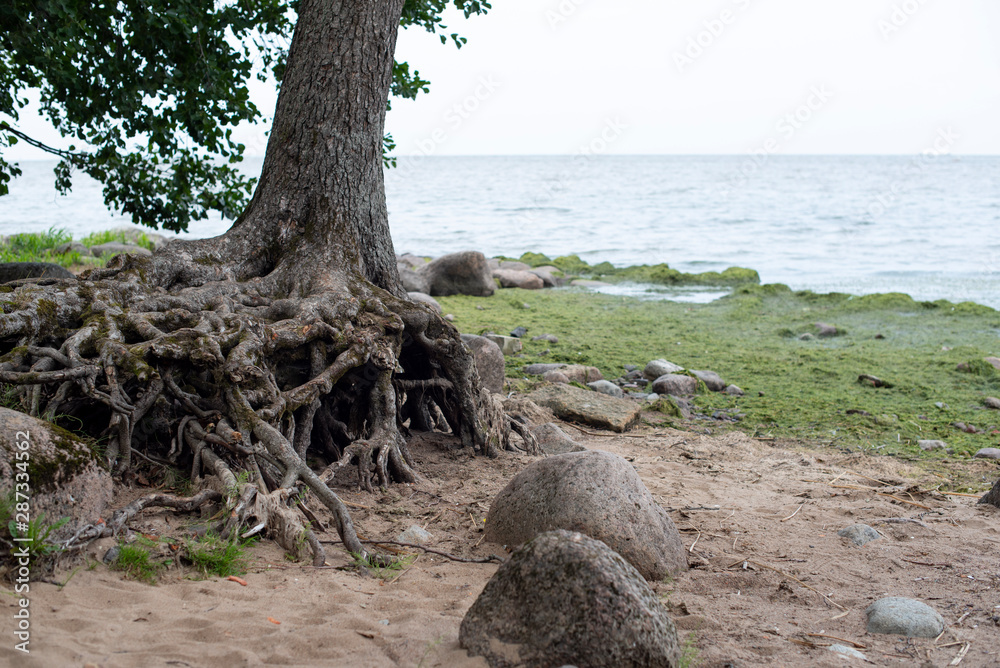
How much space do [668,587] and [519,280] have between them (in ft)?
47.1

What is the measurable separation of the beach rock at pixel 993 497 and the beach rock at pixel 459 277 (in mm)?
11383

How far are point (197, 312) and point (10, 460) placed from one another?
5.93ft

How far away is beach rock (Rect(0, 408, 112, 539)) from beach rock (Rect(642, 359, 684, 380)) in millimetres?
6827

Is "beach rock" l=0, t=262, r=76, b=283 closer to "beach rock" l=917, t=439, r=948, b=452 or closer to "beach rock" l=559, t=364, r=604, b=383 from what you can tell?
"beach rock" l=559, t=364, r=604, b=383

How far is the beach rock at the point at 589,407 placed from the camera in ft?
23.8

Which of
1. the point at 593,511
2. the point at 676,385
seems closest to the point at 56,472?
the point at 593,511

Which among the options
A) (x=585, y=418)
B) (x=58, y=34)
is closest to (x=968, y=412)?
(x=585, y=418)

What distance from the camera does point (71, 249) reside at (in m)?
15.7

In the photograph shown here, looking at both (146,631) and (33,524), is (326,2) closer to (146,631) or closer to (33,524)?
(33,524)

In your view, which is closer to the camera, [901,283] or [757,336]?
[757,336]

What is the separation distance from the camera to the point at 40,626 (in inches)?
107

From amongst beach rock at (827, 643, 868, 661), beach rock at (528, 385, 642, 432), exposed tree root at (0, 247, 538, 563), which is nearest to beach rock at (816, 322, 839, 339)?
beach rock at (528, 385, 642, 432)

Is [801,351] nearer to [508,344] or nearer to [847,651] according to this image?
[508,344]

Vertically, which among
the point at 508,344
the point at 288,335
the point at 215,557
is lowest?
the point at 508,344
